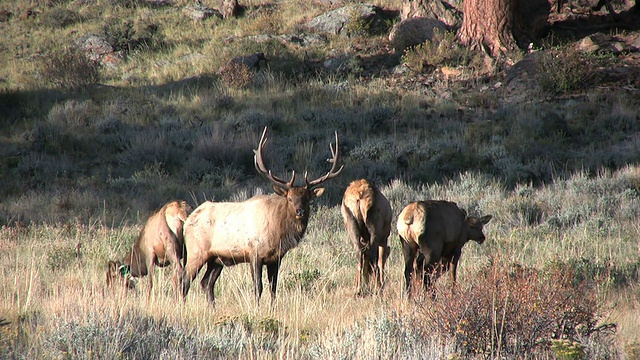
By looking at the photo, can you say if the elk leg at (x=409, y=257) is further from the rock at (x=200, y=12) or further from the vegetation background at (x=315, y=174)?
the rock at (x=200, y=12)

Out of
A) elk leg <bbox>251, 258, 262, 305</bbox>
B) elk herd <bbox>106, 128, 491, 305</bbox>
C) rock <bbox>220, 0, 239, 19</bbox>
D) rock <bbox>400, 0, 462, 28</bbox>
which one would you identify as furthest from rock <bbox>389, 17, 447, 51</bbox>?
elk leg <bbox>251, 258, 262, 305</bbox>

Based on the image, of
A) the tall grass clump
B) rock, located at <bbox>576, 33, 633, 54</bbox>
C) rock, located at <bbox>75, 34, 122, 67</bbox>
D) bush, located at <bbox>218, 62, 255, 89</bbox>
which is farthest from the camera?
rock, located at <bbox>75, 34, 122, 67</bbox>

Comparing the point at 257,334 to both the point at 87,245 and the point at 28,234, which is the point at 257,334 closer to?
the point at 87,245

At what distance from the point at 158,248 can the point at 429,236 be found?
314 cm

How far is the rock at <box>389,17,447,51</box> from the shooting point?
23172 mm

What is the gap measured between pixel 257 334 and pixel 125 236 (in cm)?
540

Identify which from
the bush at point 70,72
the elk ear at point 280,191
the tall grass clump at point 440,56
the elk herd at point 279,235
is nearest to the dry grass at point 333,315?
the elk herd at point 279,235

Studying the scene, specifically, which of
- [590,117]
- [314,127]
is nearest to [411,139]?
[314,127]

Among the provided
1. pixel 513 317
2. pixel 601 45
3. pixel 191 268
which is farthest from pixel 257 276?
pixel 601 45

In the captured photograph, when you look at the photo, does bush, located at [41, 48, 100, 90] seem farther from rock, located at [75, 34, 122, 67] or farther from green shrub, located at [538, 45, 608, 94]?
green shrub, located at [538, 45, 608, 94]

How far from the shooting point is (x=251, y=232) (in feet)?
25.1

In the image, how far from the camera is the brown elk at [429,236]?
7328 mm

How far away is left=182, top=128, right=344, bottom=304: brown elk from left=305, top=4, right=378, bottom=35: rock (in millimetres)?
18209

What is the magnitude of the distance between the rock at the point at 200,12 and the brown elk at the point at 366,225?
80.8 feet
